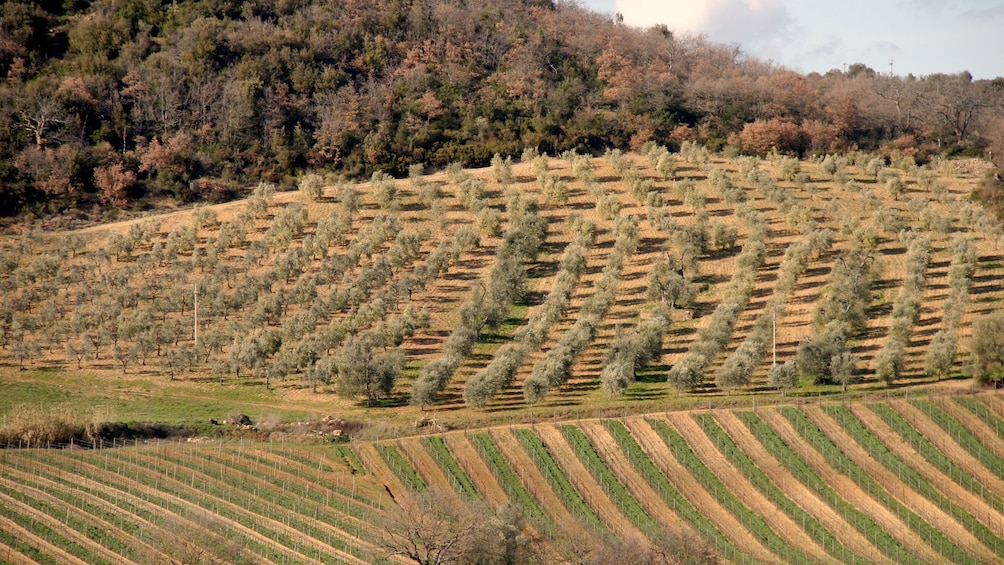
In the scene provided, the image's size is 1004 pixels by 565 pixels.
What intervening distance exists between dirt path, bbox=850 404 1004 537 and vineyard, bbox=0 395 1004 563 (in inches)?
3.9

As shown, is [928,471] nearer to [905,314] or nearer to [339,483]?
[905,314]

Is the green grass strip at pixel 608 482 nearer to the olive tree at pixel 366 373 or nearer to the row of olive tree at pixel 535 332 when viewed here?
the row of olive tree at pixel 535 332

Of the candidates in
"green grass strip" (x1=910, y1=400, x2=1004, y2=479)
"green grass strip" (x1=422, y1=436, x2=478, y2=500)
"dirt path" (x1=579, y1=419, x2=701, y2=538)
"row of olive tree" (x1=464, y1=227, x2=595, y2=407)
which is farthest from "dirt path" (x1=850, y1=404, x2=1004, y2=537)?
"green grass strip" (x1=422, y1=436, x2=478, y2=500)

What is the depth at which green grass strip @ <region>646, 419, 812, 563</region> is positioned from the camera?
158 ft

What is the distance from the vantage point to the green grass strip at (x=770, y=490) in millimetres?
48188

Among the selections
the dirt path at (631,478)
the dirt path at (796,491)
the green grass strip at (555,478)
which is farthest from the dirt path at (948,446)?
the green grass strip at (555,478)

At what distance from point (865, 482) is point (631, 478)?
10.8 meters

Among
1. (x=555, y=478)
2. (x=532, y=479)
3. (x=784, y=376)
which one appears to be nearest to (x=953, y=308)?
(x=784, y=376)

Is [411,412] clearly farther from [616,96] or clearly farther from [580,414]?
[616,96]

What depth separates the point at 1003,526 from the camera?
4966cm

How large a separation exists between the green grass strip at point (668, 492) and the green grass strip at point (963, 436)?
1444cm

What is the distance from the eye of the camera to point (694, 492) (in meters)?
53.9

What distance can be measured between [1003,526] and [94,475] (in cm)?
4076

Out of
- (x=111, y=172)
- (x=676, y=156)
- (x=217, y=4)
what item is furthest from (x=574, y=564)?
(x=217, y=4)
